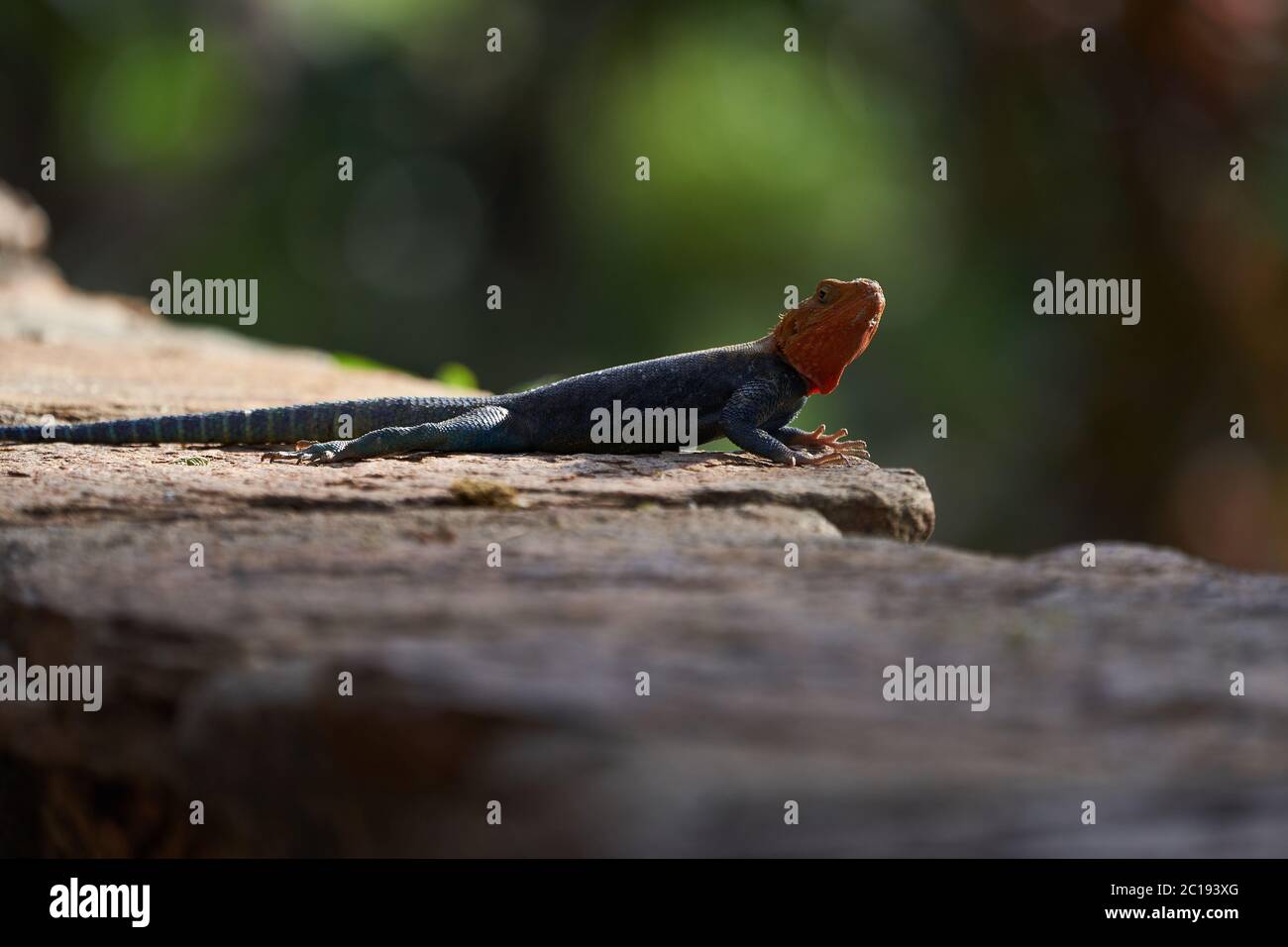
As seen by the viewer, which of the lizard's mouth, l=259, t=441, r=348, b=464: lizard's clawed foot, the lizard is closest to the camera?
l=259, t=441, r=348, b=464: lizard's clawed foot

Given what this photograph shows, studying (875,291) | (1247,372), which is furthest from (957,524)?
(875,291)

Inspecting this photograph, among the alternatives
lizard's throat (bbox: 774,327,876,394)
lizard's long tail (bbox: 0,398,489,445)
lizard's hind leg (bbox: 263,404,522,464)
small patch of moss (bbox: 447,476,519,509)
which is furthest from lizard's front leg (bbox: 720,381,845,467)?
small patch of moss (bbox: 447,476,519,509)

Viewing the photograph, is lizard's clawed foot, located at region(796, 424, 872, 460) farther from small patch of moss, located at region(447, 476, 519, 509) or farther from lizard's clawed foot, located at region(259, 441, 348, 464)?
lizard's clawed foot, located at region(259, 441, 348, 464)

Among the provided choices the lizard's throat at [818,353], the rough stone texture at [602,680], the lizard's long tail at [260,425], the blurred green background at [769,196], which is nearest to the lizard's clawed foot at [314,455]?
the lizard's long tail at [260,425]

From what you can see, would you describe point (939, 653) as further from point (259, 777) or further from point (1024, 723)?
point (259, 777)

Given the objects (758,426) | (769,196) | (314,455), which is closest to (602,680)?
(314,455)

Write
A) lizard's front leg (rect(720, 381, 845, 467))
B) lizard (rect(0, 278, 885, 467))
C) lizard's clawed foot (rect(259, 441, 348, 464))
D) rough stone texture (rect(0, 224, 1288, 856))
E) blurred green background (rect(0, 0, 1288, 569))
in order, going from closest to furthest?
rough stone texture (rect(0, 224, 1288, 856)) < lizard's clawed foot (rect(259, 441, 348, 464)) < lizard's front leg (rect(720, 381, 845, 467)) < lizard (rect(0, 278, 885, 467)) < blurred green background (rect(0, 0, 1288, 569))

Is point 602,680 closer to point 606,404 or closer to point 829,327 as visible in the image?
point 606,404
